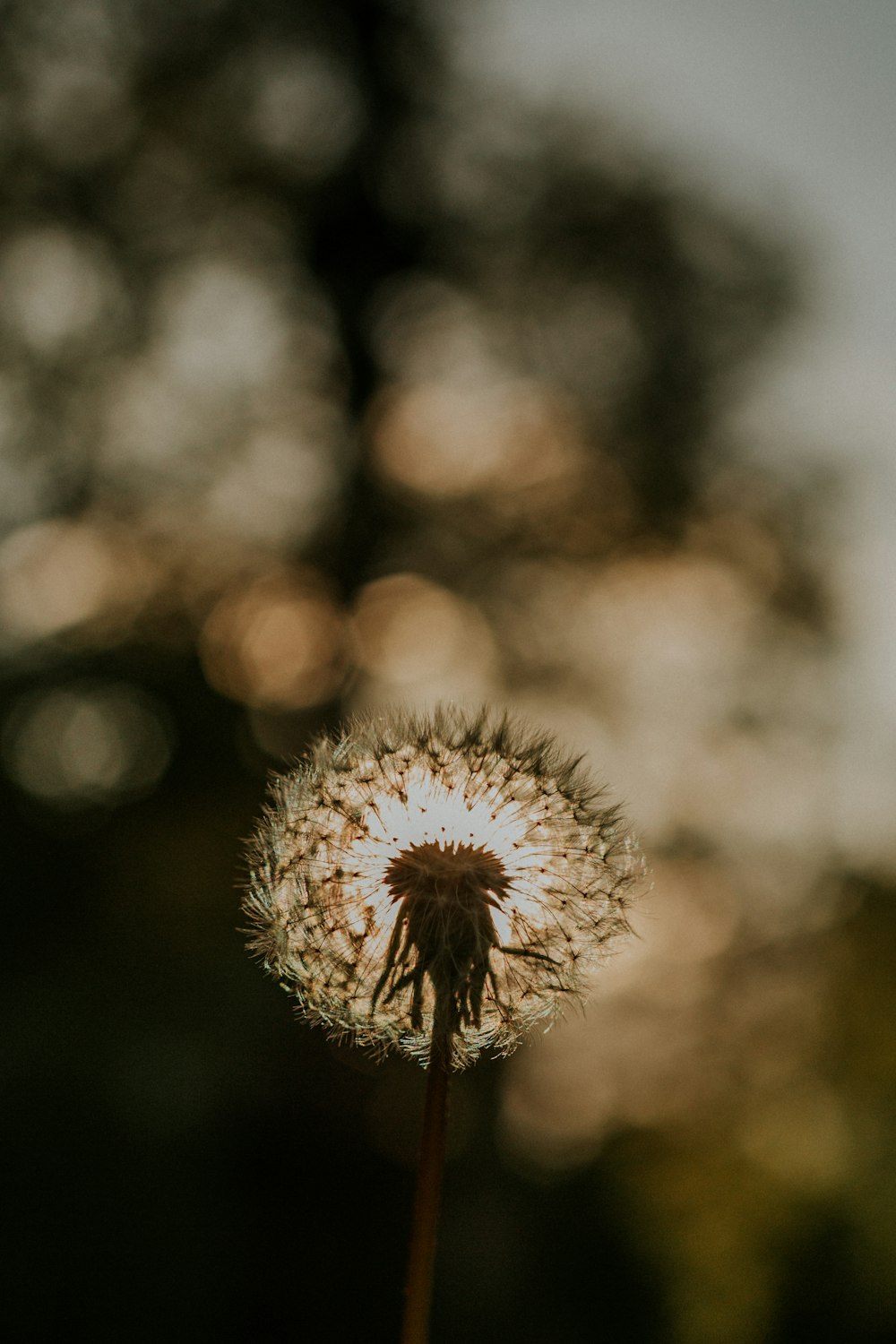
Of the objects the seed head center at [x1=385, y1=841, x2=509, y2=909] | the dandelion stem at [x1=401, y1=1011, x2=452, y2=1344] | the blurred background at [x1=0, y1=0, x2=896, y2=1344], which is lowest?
the dandelion stem at [x1=401, y1=1011, x2=452, y2=1344]

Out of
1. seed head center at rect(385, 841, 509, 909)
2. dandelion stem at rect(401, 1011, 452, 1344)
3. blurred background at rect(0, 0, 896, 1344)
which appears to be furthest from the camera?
blurred background at rect(0, 0, 896, 1344)

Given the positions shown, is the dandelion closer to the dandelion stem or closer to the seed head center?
the seed head center

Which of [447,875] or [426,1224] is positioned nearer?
[426,1224]

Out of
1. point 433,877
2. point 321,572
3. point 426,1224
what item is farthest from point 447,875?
point 321,572

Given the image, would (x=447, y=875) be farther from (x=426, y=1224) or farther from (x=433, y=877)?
(x=426, y=1224)

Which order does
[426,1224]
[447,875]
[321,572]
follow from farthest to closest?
1. [321,572]
2. [447,875]
3. [426,1224]

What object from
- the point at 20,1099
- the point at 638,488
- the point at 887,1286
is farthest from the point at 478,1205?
the point at 638,488

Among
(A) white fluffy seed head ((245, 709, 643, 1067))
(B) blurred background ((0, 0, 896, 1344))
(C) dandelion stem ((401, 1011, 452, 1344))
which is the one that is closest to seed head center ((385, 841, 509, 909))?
(A) white fluffy seed head ((245, 709, 643, 1067))

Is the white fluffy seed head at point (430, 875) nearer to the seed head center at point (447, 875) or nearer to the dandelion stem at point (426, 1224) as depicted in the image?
the seed head center at point (447, 875)

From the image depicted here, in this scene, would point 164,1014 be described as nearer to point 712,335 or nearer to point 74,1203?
point 74,1203
